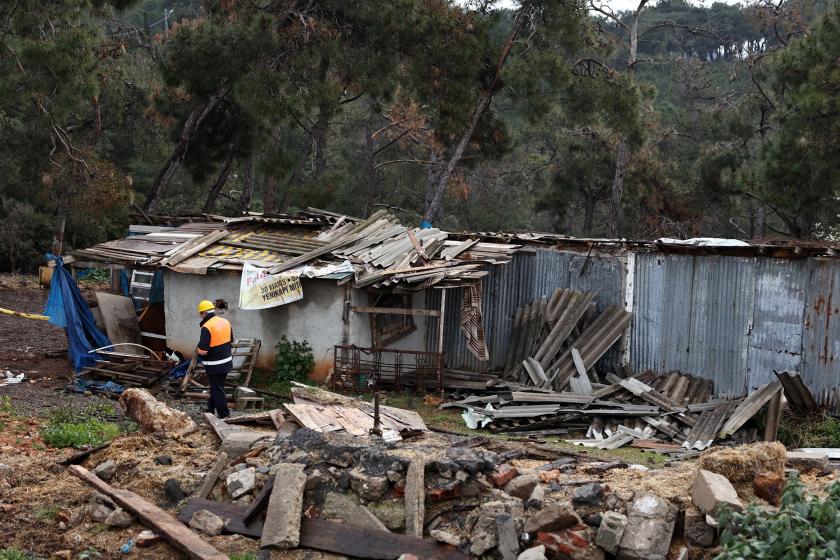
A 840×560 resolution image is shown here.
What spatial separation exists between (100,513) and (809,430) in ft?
32.8

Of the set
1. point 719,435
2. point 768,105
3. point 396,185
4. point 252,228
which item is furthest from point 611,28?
point 719,435

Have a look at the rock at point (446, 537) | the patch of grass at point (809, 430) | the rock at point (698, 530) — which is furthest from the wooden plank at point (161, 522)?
the patch of grass at point (809, 430)

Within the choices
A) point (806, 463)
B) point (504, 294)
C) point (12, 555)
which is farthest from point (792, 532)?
point (504, 294)

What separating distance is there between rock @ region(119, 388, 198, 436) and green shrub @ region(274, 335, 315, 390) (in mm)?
5168

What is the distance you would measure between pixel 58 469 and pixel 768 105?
25796 millimetres

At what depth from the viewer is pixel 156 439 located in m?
10.4

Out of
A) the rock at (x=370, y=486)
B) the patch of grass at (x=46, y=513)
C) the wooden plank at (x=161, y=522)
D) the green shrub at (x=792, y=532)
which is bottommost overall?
→ the patch of grass at (x=46, y=513)

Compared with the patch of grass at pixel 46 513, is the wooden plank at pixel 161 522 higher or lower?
higher

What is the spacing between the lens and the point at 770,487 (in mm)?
7379

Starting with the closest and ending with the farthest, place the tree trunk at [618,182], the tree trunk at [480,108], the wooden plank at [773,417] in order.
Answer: the wooden plank at [773,417]
the tree trunk at [480,108]
the tree trunk at [618,182]

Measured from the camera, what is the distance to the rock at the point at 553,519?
23.6 feet

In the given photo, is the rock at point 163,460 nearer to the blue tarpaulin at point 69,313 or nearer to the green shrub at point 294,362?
the green shrub at point 294,362

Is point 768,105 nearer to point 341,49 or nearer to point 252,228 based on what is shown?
point 341,49

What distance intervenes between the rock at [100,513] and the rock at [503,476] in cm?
368
